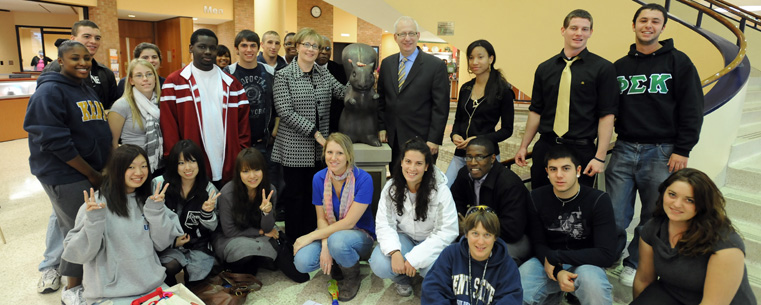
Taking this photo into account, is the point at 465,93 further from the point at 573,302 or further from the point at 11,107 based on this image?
the point at 11,107

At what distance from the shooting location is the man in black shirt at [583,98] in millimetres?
2436

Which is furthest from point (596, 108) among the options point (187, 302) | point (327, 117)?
point (187, 302)

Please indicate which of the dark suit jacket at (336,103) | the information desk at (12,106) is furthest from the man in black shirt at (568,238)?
the information desk at (12,106)

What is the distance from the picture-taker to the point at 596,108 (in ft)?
8.19

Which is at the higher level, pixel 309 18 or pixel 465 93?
pixel 309 18

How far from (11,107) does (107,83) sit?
17.6ft

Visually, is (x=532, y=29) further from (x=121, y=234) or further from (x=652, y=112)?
(x=121, y=234)

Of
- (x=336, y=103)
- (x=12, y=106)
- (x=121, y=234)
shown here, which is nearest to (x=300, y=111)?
(x=336, y=103)

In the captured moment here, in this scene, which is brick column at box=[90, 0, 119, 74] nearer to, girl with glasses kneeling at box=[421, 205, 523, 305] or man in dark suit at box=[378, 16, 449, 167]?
man in dark suit at box=[378, 16, 449, 167]

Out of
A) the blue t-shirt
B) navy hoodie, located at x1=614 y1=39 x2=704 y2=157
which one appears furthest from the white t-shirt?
navy hoodie, located at x1=614 y1=39 x2=704 y2=157

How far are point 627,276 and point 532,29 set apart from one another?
354cm

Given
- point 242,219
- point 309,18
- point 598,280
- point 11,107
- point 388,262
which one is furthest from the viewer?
point 309,18

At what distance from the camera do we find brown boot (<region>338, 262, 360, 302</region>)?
2578 millimetres

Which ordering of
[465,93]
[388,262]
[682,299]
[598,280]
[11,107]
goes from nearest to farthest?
[682,299] < [598,280] < [388,262] < [465,93] < [11,107]
